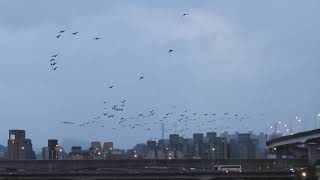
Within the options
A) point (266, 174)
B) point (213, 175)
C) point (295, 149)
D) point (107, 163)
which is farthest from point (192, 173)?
point (295, 149)

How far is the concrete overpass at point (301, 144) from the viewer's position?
15712 cm

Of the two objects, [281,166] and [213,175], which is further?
[281,166]

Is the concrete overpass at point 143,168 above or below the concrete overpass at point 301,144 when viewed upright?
below

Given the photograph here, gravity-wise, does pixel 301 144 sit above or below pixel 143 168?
above

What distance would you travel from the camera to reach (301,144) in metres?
177

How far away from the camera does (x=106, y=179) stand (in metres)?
118

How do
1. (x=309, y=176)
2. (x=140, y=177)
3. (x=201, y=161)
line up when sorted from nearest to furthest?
(x=309, y=176), (x=140, y=177), (x=201, y=161)

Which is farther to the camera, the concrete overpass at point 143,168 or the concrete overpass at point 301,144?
the concrete overpass at point 301,144

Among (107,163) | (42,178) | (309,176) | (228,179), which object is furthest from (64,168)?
(309,176)

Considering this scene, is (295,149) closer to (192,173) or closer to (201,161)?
(201,161)

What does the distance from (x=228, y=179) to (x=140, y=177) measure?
Answer: 1487 cm

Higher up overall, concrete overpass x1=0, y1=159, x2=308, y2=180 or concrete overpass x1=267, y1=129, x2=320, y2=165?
concrete overpass x1=267, y1=129, x2=320, y2=165

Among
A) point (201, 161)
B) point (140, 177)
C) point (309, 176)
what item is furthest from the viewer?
point (201, 161)

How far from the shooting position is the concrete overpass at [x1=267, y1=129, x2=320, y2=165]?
157125 mm
